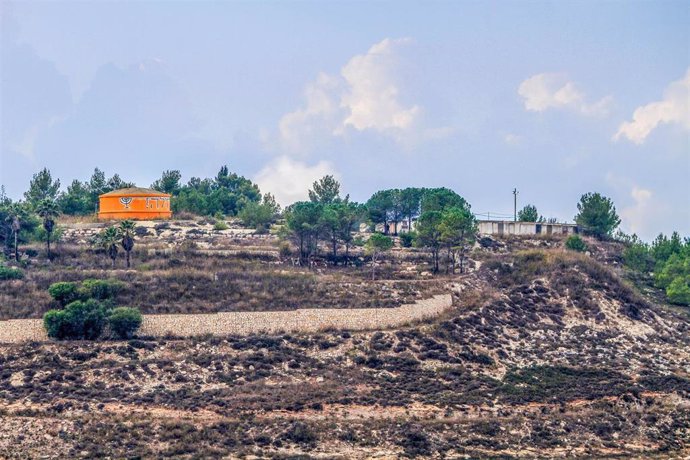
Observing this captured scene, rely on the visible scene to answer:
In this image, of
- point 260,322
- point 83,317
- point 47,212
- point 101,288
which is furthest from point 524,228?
point 83,317

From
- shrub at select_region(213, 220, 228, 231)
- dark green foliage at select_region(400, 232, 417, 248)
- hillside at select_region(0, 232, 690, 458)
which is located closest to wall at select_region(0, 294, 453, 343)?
hillside at select_region(0, 232, 690, 458)

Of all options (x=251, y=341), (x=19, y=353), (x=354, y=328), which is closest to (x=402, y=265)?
(x=354, y=328)

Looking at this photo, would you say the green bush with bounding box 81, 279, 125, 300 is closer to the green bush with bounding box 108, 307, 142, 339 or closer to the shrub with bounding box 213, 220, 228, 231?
the green bush with bounding box 108, 307, 142, 339

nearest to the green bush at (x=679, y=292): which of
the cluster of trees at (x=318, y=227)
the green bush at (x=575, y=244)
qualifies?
the green bush at (x=575, y=244)

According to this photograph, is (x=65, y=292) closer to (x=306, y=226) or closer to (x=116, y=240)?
(x=116, y=240)

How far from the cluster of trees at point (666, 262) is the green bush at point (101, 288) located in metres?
57.1

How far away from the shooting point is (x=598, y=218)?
118m

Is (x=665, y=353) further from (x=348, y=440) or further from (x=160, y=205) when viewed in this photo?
(x=160, y=205)

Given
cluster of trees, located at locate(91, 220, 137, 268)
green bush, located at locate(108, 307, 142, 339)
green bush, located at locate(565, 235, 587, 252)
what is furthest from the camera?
green bush, located at locate(565, 235, 587, 252)

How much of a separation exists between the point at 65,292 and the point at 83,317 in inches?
134

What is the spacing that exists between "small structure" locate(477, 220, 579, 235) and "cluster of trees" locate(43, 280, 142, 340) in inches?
2417

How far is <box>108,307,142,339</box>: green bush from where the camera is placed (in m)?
64.6

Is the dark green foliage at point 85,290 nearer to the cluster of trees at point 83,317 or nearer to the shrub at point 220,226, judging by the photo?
the cluster of trees at point 83,317

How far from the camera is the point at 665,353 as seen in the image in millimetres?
77125
